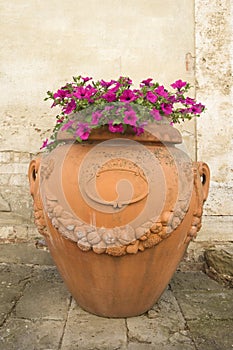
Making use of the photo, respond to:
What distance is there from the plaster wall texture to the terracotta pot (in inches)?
39.3

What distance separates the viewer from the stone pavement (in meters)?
1.61

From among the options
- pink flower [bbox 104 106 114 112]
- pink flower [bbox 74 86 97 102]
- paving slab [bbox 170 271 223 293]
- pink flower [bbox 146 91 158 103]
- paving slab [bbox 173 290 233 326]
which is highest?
pink flower [bbox 74 86 97 102]

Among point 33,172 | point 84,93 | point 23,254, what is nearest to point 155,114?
point 84,93

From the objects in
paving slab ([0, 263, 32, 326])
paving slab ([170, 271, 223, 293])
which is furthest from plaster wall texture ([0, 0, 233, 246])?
paving slab ([170, 271, 223, 293])

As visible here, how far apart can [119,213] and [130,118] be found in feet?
1.43

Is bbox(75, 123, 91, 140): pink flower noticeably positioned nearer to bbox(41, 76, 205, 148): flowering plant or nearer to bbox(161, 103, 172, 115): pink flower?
bbox(41, 76, 205, 148): flowering plant

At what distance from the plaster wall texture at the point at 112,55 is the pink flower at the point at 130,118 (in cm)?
119

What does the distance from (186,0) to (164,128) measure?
150cm

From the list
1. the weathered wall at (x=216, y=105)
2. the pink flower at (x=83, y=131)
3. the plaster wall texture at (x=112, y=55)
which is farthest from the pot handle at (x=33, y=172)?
the weathered wall at (x=216, y=105)

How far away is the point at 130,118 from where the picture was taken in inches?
66.6

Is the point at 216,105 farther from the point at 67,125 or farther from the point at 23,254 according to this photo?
the point at 23,254

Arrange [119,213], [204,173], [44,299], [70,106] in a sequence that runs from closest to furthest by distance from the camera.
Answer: [119,213], [70,106], [204,173], [44,299]

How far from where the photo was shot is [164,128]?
1.81m

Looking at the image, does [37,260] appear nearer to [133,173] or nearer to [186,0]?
[133,173]
